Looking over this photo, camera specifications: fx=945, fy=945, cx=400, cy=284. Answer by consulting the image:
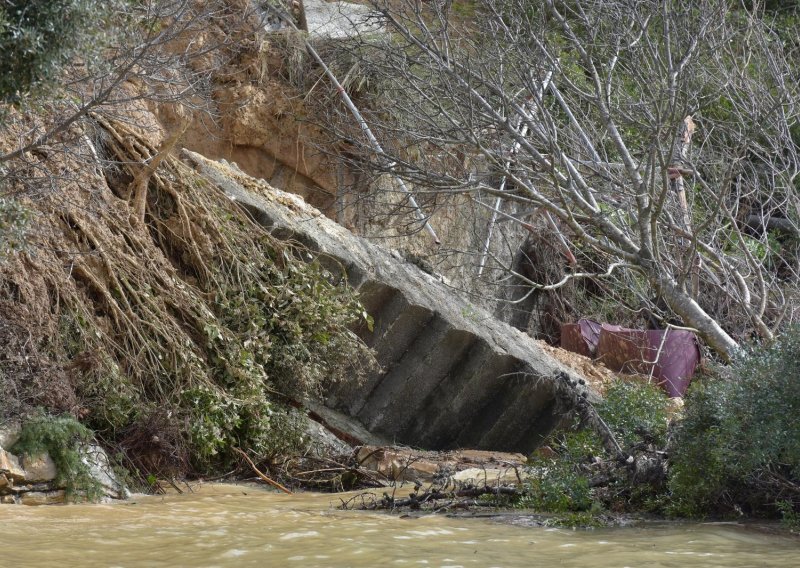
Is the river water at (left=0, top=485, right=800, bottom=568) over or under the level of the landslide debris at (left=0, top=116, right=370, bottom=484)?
under

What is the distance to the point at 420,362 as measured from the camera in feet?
25.9

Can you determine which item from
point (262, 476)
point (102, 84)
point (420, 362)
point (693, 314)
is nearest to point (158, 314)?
point (262, 476)

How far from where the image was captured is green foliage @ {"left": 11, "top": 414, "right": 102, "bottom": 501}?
5316mm

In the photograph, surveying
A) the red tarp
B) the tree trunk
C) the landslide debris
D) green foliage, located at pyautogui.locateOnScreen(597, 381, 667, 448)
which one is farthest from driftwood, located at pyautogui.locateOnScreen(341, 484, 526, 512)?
the red tarp

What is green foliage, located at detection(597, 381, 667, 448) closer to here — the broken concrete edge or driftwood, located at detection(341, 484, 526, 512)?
driftwood, located at detection(341, 484, 526, 512)

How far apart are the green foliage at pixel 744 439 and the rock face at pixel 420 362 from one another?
2871 mm

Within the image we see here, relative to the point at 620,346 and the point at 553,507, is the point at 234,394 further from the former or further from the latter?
the point at 620,346

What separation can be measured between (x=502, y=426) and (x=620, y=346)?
2948 mm

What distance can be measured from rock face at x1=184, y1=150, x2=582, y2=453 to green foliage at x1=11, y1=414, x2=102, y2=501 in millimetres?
2709

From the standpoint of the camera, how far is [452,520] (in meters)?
4.75

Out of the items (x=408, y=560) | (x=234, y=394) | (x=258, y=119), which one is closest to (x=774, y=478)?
(x=408, y=560)

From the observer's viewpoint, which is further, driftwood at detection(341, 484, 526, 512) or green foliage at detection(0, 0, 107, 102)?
driftwood at detection(341, 484, 526, 512)

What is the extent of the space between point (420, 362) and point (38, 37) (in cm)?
475

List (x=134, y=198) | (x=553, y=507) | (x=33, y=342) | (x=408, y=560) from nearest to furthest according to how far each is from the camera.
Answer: (x=408, y=560), (x=553, y=507), (x=33, y=342), (x=134, y=198)
